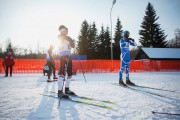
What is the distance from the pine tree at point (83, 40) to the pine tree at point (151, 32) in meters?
16.5

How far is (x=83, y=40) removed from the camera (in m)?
56.2

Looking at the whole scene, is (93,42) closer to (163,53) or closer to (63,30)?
(163,53)

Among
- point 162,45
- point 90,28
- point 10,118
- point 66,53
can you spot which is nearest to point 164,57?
point 162,45

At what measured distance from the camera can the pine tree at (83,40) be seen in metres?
55.8

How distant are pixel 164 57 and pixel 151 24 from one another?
53.1 ft

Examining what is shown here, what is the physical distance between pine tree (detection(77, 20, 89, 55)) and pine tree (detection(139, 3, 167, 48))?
16491mm

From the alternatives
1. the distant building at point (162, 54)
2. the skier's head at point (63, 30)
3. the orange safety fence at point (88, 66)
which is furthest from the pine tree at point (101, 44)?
the skier's head at point (63, 30)

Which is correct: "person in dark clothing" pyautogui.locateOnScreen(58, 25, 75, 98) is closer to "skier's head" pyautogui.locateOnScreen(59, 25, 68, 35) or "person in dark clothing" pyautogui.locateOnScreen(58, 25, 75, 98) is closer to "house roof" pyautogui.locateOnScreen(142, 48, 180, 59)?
"skier's head" pyautogui.locateOnScreen(59, 25, 68, 35)

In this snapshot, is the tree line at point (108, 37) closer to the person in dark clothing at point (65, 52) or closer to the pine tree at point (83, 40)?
the pine tree at point (83, 40)

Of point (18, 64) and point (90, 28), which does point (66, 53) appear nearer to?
point (18, 64)

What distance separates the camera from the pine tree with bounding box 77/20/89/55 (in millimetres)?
55772

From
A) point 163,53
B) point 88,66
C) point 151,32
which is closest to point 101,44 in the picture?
point 151,32

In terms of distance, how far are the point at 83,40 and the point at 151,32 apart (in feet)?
66.4

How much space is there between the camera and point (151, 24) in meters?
51.4
